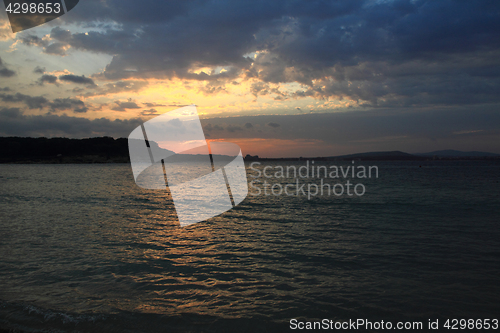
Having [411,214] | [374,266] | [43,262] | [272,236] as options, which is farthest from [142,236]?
[411,214]

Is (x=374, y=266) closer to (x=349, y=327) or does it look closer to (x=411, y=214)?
(x=349, y=327)

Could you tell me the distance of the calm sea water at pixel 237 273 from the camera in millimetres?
5641

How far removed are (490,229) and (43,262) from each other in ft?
60.9

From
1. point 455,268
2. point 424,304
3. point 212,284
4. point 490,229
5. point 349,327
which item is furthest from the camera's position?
point 490,229

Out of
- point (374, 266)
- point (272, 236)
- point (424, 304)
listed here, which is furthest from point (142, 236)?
point (424, 304)

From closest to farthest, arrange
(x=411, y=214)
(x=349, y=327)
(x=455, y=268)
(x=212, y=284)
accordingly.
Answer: (x=349, y=327) < (x=212, y=284) < (x=455, y=268) < (x=411, y=214)

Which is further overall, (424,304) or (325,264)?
(325,264)

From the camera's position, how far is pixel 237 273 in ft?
25.7

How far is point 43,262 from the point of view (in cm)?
863

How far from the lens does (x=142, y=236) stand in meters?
12.3

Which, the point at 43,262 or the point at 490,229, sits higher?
the point at 43,262

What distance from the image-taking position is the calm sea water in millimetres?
5641

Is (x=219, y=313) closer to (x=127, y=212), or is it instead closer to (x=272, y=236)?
(x=272, y=236)

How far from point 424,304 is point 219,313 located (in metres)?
4.42
